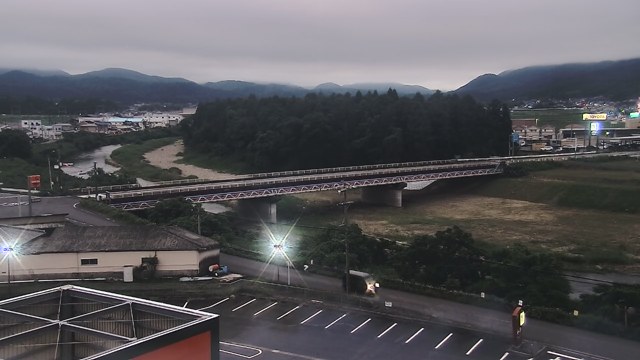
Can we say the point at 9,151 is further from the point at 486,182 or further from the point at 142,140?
the point at 486,182

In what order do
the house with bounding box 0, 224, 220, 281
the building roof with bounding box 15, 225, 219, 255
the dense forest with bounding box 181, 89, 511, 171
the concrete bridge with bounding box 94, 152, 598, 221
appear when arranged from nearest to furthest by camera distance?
the house with bounding box 0, 224, 220, 281, the building roof with bounding box 15, 225, 219, 255, the concrete bridge with bounding box 94, 152, 598, 221, the dense forest with bounding box 181, 89, 511, 171

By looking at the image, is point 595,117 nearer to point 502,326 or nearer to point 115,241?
point 502,326

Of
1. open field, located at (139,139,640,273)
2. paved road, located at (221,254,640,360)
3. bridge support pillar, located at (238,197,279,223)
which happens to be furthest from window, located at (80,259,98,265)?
bridge support pillar, located at (238,197,279,223)

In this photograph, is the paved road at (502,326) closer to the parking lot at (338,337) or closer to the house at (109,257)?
the parking lot at (338,337)

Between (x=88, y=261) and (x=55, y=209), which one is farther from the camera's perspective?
(x=55, y=209)

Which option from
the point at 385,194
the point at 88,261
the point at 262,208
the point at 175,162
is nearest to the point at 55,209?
the point at 88,261

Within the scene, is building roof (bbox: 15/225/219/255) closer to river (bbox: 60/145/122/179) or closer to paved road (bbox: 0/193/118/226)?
paved road (bbox: 0/193/118/226)
